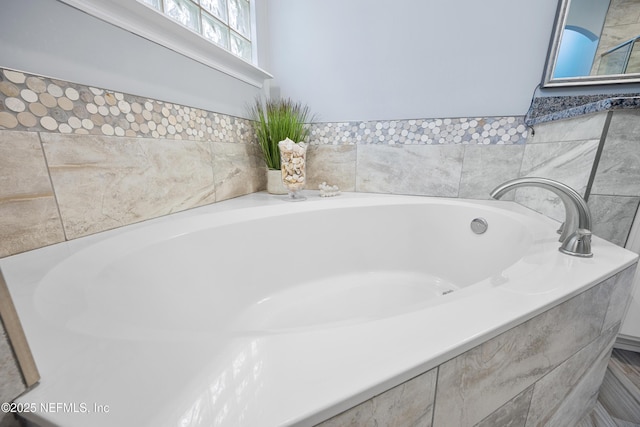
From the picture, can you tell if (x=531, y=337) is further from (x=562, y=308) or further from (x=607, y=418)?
(x=607, y=418)

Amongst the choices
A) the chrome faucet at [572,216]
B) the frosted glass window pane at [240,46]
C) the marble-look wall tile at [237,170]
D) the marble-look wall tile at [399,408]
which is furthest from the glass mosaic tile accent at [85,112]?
the chrome faucet at [572,216]

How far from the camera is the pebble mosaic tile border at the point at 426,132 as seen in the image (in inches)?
40.4

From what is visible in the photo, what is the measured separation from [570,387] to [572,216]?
39 cm

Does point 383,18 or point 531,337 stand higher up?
point 383,18

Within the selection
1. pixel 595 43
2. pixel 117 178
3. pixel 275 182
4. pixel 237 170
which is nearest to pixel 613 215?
pixel 595 43

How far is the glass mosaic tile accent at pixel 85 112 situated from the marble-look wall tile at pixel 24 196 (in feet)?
0.12

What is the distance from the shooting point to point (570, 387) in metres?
0.52

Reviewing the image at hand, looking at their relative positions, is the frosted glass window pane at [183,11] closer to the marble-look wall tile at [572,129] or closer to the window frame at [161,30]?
the window frame at [161,30]

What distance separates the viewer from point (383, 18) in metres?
1.07

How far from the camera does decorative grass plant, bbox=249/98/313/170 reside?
1.08m

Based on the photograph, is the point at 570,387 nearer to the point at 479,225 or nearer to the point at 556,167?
the point at 479,225

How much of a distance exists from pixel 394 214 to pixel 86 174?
105cm

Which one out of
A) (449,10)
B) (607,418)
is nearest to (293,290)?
(607,418)

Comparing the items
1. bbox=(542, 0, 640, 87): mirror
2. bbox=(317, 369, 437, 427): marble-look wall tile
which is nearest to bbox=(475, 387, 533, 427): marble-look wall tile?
bbox=(317, 369, 437, 427): marble-look wall tile
